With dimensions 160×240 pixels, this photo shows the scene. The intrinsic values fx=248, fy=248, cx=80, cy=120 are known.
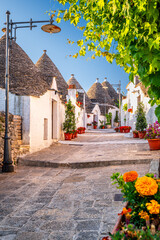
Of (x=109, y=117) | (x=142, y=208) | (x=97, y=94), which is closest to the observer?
(x=142, y=208)

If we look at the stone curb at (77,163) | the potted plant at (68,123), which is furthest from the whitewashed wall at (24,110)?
the potted plant at (68,123)

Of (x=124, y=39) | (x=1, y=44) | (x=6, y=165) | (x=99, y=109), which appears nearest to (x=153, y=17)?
(x=124, y=39)

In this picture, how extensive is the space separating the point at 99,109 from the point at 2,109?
28.7m

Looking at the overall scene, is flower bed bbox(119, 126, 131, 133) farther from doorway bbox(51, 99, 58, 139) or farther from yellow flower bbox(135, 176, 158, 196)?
yellow flower bbox(135, 176, 158, 196)

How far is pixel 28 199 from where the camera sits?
4.83 meters

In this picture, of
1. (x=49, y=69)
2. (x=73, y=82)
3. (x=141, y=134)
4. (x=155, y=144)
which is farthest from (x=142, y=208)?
(x=73, y=82)

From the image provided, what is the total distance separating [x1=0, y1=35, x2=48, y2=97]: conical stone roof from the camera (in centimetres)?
1066

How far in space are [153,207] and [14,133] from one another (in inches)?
306

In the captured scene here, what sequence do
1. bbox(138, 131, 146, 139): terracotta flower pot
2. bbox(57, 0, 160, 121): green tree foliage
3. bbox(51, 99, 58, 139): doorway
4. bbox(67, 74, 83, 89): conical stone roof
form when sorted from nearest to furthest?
bbox(57, 0, 160, 121): green tree foliage
bbox(51, 99, 58, 139): doorway
bbox(138, 131, 146, 139): terracotta flower pot
bbox(67, 74, 83, 89): conical stone roof

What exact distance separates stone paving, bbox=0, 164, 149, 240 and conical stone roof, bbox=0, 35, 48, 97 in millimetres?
4883

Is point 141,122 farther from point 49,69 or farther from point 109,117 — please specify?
point 109,117

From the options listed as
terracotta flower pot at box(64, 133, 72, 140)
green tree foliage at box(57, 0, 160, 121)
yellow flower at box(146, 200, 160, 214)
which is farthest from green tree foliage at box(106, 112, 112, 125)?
yellow flower at box(146, 200, 160, 214)

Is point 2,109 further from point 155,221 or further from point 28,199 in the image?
point 155,221

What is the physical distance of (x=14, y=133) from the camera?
953cm
